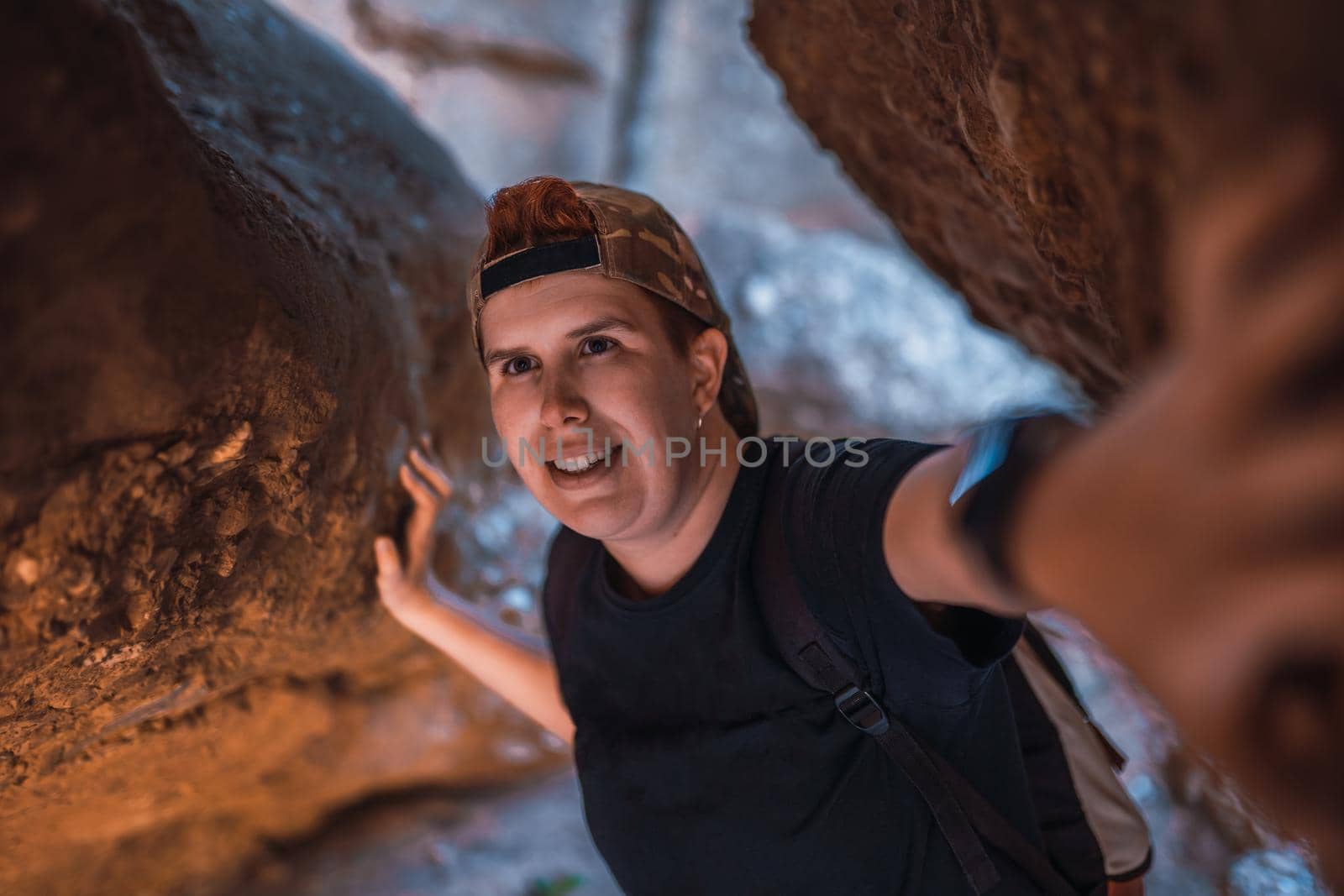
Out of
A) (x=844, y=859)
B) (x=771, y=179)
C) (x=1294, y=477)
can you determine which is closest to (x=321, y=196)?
(x=844, y=859)

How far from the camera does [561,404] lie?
3.69 ft

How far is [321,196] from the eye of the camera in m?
1.46

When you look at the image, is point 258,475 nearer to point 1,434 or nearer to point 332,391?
point 332,391

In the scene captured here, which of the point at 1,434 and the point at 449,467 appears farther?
the point at 449,467

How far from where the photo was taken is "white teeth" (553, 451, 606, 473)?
113 centimetres

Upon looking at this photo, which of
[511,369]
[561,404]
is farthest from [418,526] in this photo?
[561,404]

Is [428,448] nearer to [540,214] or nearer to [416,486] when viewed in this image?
[416,486]

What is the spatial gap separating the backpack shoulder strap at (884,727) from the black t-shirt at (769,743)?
0.02 meters

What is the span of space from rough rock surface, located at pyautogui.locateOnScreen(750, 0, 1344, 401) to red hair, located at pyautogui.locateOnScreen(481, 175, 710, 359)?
0.53 meters

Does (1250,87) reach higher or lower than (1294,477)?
higher

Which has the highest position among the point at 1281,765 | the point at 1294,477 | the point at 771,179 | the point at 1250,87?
the point at 1250,87

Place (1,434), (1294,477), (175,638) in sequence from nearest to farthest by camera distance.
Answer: (1294,477)
(1,434)
(175,638)

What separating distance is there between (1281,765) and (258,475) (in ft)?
3.75

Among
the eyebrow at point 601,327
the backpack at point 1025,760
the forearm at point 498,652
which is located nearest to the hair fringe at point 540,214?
the eyebrow at point 601,327
